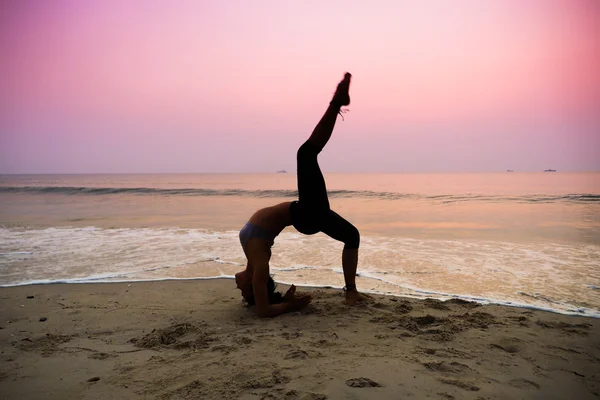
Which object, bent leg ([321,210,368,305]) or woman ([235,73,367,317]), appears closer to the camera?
woman ([235,73,367,317])

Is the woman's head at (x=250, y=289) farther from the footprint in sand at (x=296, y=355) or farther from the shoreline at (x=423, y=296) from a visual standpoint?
the footprint in sand at (x=296, y=355)

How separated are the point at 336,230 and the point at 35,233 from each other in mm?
9513

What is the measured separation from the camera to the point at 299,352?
2996 millimetres

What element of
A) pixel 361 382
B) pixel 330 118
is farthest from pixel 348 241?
pixel 361 382

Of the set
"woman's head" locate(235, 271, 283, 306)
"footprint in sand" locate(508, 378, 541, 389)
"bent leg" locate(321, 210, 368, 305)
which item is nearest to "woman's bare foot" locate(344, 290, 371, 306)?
"bent leg" locate(321, 210, 368, 305)

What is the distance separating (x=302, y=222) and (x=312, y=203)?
9.0 inches

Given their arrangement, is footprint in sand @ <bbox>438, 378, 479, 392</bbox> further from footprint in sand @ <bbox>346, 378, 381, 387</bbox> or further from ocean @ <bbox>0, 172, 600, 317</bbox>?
ocean @ <bbox>0, 172, 600, 317</bbox>

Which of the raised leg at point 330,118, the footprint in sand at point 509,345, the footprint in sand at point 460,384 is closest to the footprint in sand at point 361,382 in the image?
the footprint in sand at point 460,384

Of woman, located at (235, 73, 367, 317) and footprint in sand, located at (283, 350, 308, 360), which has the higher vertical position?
woman, located at (235, 73, 367, 317)

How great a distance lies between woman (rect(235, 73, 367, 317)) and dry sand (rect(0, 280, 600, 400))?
255 millimetres

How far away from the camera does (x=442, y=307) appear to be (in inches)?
164

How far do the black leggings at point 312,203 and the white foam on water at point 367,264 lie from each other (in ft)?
4.71

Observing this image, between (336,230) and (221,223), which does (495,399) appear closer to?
(336,230)

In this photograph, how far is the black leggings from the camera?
399cm
